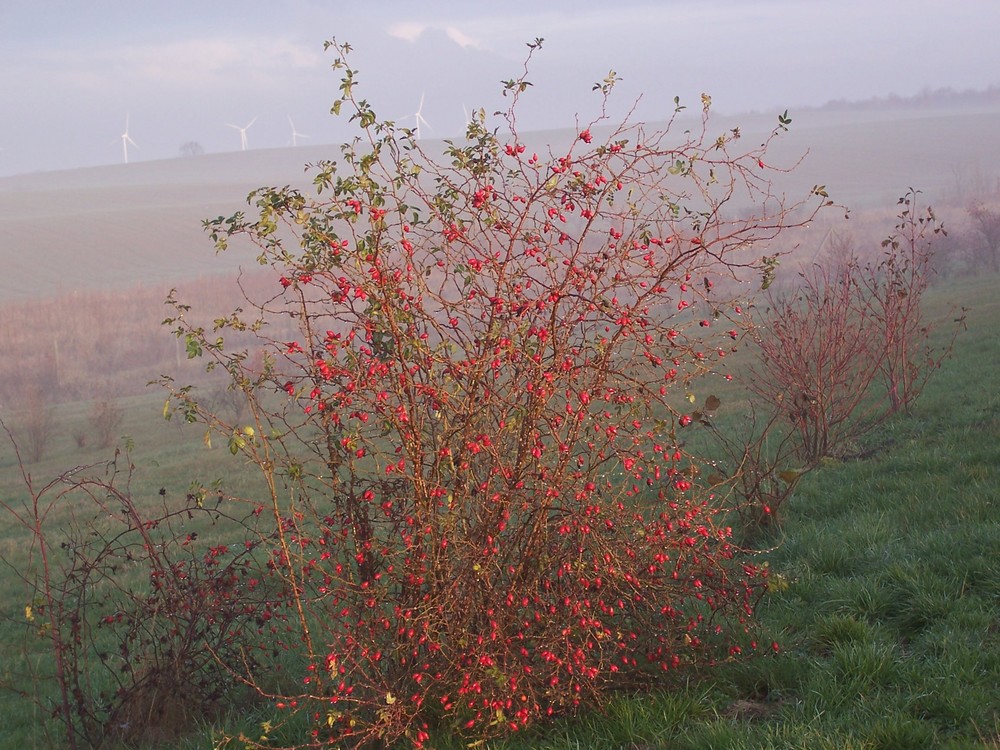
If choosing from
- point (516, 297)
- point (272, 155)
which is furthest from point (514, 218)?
point (272, 155)

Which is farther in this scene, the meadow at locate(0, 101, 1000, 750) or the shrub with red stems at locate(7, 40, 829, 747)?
the shrub with red stems at locate(7, 40, 829, 747)

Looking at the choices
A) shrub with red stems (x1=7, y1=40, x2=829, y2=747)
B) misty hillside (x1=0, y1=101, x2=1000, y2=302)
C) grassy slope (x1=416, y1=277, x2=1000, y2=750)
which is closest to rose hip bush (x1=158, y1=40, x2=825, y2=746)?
shrub with red stems (x1=7, y1=40, x2=829, y2=747)

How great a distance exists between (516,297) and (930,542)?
3.22 m

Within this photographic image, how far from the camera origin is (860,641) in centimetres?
454

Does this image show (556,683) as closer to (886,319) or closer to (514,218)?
(514,218)

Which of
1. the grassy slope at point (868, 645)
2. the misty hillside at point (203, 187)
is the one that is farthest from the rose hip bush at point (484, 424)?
the misty hillside at point (203, 187)

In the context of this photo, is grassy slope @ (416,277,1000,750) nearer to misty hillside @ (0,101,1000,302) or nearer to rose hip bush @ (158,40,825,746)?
rose hip bush @ (158,40,825,746)

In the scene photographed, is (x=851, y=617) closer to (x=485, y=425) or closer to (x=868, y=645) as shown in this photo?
(x=868, y=645)

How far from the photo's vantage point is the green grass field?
376cm

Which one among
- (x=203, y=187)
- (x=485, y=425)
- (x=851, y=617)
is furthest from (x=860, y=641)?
(x=203, y=187)

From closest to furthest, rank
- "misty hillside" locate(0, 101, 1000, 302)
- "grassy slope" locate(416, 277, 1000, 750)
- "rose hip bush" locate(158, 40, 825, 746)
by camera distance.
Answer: "grassy slope" locate(416, 277, 1000, 750) < "rose hip bush" locate(158, 40, 825, 746) < "misty hillside" locate(0, 101, 1000, 302)

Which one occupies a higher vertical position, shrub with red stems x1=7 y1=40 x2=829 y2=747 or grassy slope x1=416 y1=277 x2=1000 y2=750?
shrub with red stems x1=7 y1=40 x2=829 y2=747

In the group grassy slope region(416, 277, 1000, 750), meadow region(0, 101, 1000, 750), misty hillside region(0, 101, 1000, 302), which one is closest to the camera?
grassy slope region(416, 277, 1000, 750)

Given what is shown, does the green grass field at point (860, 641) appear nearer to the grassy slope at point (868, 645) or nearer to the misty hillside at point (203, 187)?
the grassy slope at point (868, 645)
